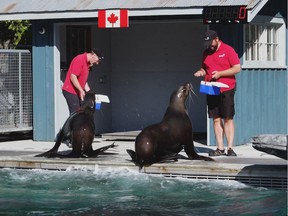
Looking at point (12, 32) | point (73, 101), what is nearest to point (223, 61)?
point (73, 101)

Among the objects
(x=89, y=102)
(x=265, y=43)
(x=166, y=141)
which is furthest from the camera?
(x=265, y=43)

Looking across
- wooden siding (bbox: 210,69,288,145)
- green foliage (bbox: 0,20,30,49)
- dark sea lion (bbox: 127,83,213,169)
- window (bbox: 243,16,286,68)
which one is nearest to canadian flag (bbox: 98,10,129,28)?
window (bbox: 243,16,286,68)

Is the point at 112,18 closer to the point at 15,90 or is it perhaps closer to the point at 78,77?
the point at 78,77

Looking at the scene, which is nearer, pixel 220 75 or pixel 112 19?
pixel 220 75

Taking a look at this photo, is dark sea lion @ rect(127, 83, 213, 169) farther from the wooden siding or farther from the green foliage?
the green foliage

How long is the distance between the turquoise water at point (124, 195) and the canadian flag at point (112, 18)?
392 cm

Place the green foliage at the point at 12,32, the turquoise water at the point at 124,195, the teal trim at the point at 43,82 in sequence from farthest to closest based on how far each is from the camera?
the green foliage at the point at 12,32 → the teal trim at the point at 43,82 → the turquoise water at the point at 124,195

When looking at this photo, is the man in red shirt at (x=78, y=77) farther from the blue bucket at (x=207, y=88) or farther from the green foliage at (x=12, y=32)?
the green foliage at (x=12, y=32)

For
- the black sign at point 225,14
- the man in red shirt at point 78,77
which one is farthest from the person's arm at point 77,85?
the black sign at point 225,14

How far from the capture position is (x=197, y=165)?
13.8 meters

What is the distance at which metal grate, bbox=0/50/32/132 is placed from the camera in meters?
18.7

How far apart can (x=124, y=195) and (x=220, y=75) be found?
3.06 meters

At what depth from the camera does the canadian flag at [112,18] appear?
17406 millimetres

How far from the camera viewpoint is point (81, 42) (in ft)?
64.6
